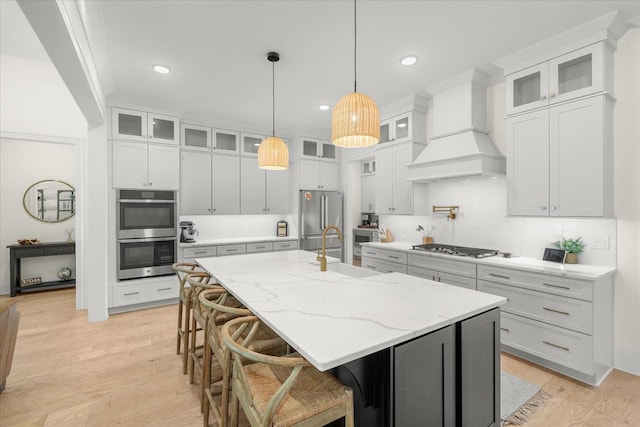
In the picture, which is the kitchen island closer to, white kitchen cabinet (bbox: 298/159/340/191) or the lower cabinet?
the lower cabinet

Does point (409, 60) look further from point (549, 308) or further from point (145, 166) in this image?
point (145, 166)

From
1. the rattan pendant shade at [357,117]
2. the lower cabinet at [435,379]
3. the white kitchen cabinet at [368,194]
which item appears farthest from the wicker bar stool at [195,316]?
the white kitchen cabinet at [368,194]

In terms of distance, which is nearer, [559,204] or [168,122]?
[559,204]

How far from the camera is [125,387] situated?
241 cm

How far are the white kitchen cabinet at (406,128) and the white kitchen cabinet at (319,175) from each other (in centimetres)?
150

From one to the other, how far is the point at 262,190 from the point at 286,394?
4248mm

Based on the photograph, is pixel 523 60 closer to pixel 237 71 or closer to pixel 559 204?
pixel 559 204

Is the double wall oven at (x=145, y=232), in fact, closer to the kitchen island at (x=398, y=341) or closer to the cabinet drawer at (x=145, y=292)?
the cabinet drawer at (x=145, y=292)

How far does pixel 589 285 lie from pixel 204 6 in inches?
140

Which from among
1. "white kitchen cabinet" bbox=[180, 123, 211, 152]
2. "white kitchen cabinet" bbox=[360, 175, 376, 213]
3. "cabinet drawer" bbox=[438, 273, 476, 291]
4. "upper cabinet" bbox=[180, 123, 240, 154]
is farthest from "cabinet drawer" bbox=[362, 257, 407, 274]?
"white kitchen cabinet" bbox=[180, 123, 211, 152]

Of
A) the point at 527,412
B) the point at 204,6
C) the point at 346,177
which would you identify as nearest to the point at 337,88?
the point at 204,6

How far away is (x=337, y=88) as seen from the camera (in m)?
3.68

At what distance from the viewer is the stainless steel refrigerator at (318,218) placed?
5312 millimetres

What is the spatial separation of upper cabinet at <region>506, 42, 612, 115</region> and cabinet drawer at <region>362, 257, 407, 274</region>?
2.08 metres
